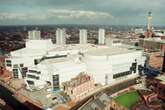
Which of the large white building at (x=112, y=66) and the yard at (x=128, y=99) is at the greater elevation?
the large white building at (x=112, y=66)

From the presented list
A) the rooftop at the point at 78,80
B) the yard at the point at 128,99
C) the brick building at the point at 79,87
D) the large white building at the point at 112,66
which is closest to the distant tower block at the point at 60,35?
the large white building at the point at 112,66

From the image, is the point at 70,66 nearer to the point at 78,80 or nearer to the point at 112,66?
the point at 78,80

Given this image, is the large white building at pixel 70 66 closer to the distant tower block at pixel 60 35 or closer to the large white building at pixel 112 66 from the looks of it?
the large white building at pixel 112 66

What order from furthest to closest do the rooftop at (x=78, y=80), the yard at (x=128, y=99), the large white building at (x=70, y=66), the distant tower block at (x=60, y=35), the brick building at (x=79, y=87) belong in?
the distant tower block at (x=60, y=35) < the large white building at (x=70, y=66) < the rooftop at (x=78, y=80) < the brick building at (x=79, y=87) < the yard at (x=128, y=99)

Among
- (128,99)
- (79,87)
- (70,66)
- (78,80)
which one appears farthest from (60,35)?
(128,99)

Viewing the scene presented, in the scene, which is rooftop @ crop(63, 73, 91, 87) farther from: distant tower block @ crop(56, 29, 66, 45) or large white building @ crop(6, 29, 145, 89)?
distant tower block @ crop(56, 29, 66, 45)

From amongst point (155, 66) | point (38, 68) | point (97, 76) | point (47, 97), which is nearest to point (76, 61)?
point (97, 76)

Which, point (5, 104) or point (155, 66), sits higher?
point (155, 66)

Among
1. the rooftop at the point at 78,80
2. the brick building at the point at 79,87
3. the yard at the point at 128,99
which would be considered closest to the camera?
the yard at the point at 128,99

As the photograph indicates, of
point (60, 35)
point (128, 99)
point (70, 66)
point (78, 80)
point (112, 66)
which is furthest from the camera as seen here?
point (60, 35)

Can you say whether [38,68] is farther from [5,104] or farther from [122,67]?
[122,67]

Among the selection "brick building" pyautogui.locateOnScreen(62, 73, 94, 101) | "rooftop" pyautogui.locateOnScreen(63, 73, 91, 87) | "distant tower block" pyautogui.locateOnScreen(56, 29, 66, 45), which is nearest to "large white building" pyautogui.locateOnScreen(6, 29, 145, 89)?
"rooftop" pyautogui.locateOnScreen(63, 73, 91, 87)
